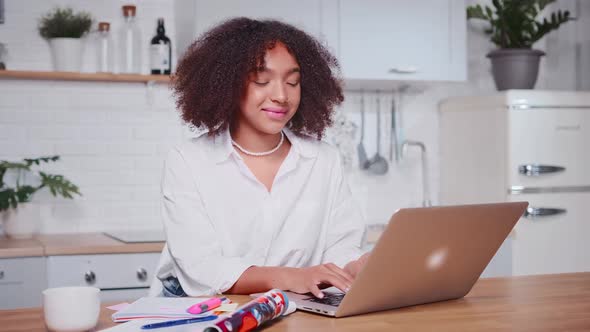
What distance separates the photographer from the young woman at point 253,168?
6.61ft

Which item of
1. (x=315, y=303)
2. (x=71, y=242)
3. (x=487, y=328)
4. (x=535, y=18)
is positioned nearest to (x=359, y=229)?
(x=315, y=303)

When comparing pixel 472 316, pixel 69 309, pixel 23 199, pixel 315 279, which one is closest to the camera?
pixel 69 309

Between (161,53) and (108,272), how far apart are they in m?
1.09

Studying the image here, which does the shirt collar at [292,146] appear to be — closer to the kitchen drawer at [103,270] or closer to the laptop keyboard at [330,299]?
the laptop keyboard at [330,299]

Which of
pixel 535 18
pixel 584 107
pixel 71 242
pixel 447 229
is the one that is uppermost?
pixel 535 18

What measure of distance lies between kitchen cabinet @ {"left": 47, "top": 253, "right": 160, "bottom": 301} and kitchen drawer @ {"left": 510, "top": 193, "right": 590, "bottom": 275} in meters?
1.71

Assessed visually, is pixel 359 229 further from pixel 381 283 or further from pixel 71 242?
pixel 71 242

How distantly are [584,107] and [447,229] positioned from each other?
2.68 m

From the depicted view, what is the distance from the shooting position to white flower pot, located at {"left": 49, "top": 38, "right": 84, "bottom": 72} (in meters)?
3.60

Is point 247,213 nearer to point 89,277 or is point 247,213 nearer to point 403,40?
point 89,277

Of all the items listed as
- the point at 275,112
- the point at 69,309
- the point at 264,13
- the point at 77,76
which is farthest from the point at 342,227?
the point at 77,76

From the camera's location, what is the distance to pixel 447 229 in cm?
153

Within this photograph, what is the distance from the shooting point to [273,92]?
2.07 meters

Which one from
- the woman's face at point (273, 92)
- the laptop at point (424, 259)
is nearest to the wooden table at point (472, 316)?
the laptop at point (424, 259)
